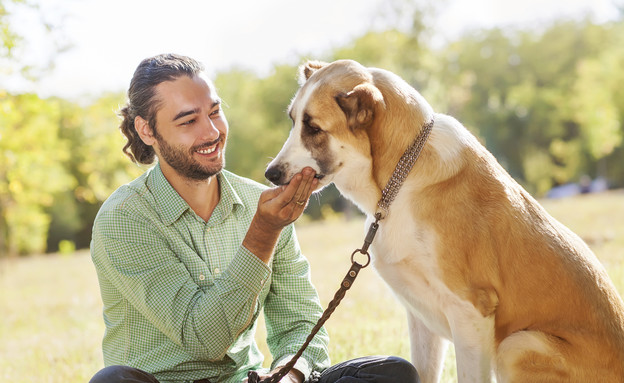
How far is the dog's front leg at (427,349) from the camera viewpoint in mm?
3576

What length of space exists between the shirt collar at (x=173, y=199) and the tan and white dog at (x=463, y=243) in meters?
0.46

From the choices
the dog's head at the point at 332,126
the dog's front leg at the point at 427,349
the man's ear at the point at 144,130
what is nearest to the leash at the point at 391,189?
the dog's head at the point at 332,126

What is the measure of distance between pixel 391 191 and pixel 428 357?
1.02 meters

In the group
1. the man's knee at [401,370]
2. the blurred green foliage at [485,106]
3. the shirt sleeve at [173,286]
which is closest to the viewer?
the shirt sleeve at [173,286]

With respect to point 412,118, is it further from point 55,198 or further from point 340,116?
point 55,198

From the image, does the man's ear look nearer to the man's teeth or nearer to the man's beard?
the man's beard

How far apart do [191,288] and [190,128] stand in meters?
0.87

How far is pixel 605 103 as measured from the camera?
34.9 m

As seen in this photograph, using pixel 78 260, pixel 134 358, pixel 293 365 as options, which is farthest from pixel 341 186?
pixel 78 260

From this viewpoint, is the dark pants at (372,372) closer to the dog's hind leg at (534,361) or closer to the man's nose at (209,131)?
the dog's hind leg at (534,361)

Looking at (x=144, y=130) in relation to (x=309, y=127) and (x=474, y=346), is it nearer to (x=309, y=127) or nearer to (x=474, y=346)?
(x=309, y=127)

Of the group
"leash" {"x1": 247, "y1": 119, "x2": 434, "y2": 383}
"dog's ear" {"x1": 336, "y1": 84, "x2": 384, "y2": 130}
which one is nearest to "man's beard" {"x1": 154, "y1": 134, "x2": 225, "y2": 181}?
"dog's ear" {"x1": 336, "y1": 84, "x2": 384, "y2": 130}

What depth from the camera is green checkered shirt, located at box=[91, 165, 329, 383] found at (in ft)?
9.52

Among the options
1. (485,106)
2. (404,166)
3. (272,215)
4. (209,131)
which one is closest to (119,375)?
(272,215)
